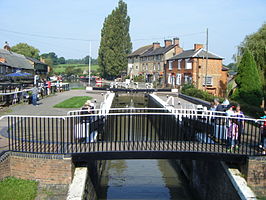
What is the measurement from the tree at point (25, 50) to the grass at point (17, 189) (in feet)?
298

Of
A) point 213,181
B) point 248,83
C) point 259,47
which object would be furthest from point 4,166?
point 259,47

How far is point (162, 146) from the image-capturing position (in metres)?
9.31

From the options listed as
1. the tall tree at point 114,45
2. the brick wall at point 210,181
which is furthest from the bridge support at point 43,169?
the tall tree at point 114,45

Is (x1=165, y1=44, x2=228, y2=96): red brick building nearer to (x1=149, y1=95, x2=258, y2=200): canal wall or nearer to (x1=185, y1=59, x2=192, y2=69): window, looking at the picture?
(x1=185, y1=59, x2=192, y2=69): window

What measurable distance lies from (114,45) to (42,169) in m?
67.4

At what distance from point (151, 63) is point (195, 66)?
23.4m

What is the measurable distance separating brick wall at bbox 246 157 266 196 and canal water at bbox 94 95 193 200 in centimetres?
355

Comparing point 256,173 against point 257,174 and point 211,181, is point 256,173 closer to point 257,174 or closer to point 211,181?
point 257,174

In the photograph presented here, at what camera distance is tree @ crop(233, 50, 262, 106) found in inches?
995

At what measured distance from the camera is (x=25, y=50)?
3755 inches

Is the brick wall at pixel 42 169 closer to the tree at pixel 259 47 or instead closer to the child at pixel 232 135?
the child at pixel 232 135

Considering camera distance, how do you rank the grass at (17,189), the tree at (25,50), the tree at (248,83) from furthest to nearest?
the tree at (25,50) < the tree at (248,83) < the grass at (17,189)

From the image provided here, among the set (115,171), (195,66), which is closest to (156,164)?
(115,171)

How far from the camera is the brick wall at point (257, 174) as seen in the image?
8.25 m
